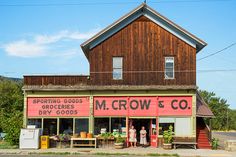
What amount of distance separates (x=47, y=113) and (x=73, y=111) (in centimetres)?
194

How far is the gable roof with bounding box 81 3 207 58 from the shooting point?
1147 inches

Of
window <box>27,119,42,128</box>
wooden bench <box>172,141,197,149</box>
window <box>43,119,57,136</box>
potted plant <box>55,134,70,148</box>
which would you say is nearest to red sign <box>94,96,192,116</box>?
wooden bench <box>172,141,197,149</box>

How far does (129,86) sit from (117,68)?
1.63 m

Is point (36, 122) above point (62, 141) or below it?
above

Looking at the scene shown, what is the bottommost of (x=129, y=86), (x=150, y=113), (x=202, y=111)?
(x=150, y=113)

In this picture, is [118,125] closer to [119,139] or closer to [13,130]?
[119,139]

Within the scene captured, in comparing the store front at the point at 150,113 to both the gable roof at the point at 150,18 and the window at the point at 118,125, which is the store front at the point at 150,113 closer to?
the window at the point at 118,125

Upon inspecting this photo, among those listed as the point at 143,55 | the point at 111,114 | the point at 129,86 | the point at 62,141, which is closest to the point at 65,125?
the point at 62,141

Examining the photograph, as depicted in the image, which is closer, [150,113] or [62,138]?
[62,138]

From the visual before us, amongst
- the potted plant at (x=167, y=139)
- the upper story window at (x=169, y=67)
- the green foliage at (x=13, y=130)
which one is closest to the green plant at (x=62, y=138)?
the green foliage at (x=13, y=130)

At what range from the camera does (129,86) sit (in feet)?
96.1

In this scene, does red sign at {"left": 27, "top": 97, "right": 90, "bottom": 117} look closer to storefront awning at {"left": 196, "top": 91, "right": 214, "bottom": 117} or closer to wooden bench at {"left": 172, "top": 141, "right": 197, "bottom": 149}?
wooden bench at {"left": 172, "top": 141, "right": 197, "bottom": 149}

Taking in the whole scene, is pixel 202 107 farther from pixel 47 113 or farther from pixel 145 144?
pixel 47 113

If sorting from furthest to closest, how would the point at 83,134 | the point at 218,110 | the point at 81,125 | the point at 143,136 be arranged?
the point at 218,110 → the point at 81,125 → the point at 143,136 → the point at 83,134
